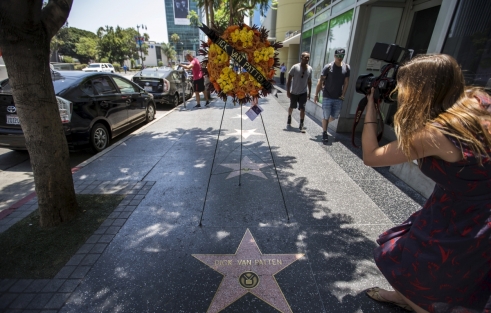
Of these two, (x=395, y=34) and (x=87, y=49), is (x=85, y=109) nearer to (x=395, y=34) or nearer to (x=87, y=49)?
(x=395, y=34)

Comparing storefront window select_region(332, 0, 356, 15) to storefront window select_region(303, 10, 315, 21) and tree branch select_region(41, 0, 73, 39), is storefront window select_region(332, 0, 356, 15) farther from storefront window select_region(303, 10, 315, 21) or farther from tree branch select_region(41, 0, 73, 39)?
tree branch select_region(41, 0, 73, 39)

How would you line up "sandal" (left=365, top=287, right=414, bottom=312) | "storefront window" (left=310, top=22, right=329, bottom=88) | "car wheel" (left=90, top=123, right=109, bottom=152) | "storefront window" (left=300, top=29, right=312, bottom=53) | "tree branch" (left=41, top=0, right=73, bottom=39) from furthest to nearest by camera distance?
"storefront window" (left=300, top=29, right=312, bottom=53) < "storefront window" (left=310, top=22, right=329, bottom=88) < "car wheel" (left=90, top=123, right=109, bottom=152) < "tree branch" (left=41, top=0, right=73, bottom=39) < "sandal" (left=365, top=287, right=414, bottom=312)

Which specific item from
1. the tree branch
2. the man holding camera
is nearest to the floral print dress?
the tree branch

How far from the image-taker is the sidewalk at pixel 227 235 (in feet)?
6.68

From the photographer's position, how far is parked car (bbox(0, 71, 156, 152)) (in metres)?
4.42

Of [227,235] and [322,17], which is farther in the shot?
[322,17]

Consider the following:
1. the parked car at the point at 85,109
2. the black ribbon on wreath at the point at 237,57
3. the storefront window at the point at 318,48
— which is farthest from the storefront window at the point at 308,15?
the black ribbon on wreath at the point at 237,57

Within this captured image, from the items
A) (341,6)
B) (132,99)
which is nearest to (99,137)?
(132,99)

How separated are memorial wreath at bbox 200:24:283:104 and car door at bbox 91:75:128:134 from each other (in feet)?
10.6

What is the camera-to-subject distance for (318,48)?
865cm

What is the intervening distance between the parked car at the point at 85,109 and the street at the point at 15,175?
0.38m

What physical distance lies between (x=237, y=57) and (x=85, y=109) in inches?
141

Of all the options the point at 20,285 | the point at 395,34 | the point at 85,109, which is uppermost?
the point at 395,34

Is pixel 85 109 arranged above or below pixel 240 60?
below
